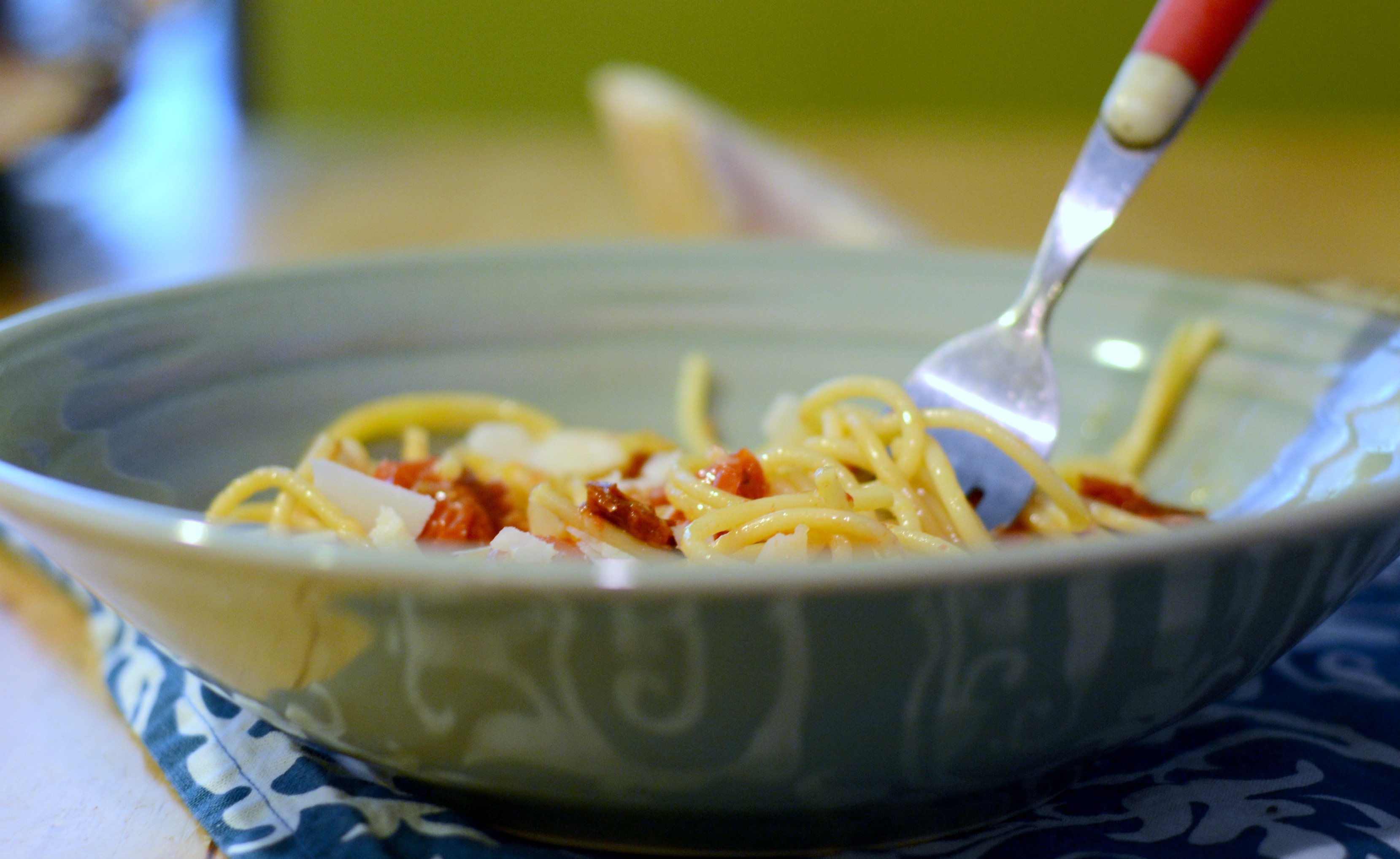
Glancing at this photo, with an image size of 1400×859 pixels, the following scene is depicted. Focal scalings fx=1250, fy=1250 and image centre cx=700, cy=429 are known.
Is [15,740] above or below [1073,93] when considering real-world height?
below

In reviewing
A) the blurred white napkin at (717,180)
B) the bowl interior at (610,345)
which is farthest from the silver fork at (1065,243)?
the blurred white napkin at (717,180)

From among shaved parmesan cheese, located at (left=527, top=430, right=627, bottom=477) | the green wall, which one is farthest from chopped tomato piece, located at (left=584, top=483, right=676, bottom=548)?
the green wall

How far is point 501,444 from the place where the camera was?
3.04ft

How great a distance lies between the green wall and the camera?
5547 mm

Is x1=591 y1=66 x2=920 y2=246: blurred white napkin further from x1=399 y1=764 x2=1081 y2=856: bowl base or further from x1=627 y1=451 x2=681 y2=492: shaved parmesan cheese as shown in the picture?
x1=399 y1=764 x2=1081 y2=856: bowl base

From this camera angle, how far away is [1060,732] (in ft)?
1.61

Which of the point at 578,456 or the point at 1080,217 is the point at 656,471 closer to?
the point at 578,456

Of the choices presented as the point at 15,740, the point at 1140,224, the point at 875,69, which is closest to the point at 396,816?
the point at 15,740

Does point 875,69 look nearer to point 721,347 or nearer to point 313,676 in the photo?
point 721,347

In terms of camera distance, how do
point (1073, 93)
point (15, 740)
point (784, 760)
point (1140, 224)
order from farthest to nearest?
point (1073, 93)
point (1140, 224)
point (15, 740)
point (784, 760)

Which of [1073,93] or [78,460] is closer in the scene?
[78,460]

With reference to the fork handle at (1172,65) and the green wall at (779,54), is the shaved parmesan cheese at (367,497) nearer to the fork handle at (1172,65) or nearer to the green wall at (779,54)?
the fork handle at (1172,65)

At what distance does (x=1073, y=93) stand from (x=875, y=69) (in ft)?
2.96

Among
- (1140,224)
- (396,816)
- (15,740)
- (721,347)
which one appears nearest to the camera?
(396,816)
